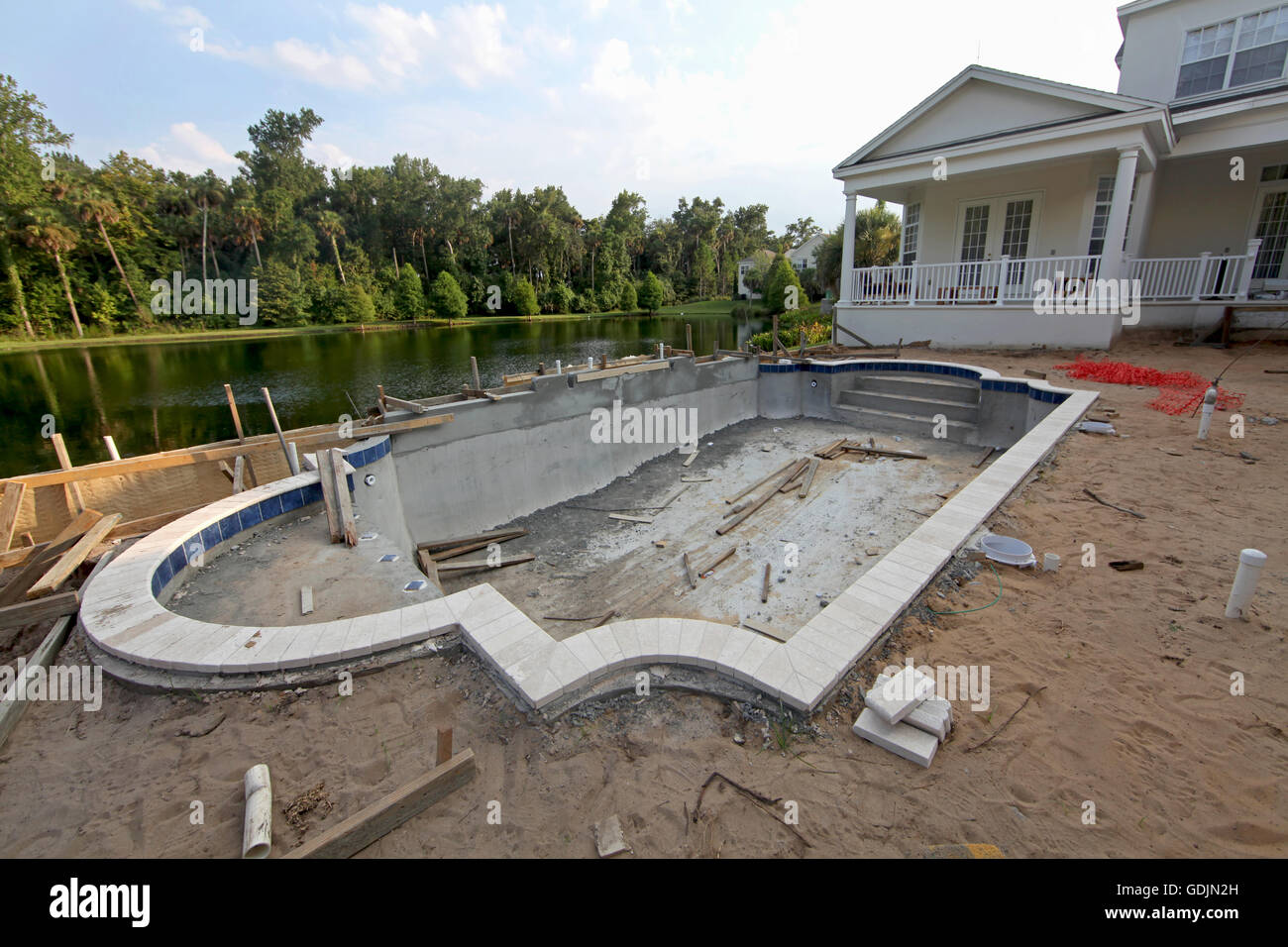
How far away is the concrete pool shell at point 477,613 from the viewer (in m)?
3.13

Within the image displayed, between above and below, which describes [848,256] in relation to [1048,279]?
above

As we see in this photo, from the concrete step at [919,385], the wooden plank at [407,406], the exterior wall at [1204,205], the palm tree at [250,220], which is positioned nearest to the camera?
the wooden plank at [407,406]

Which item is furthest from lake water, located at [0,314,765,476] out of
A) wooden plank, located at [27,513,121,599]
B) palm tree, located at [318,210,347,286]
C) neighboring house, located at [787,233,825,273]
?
neighboring house, located at [787,233,825,273]

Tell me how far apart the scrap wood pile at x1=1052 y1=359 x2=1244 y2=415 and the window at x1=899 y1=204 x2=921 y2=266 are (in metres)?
6.83

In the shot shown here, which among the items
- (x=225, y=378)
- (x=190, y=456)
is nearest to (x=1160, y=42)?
(x=190, y=456)

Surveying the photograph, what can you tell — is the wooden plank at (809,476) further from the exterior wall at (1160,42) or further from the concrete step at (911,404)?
the exterior wall at (1160,42)

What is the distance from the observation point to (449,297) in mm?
47656

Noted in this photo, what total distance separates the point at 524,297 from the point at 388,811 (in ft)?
175

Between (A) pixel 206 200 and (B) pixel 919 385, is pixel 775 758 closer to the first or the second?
(B) pixel 919 385

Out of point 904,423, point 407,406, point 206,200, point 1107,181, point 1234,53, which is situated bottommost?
point 904,423

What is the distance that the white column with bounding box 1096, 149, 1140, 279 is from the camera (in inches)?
468

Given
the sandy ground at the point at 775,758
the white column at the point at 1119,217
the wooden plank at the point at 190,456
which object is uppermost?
the white column at the point at 1119,217

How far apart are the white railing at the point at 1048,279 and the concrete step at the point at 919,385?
12.0ft

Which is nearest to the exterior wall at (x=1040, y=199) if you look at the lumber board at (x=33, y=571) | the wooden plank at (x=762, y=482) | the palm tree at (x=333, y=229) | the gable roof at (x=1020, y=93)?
the gable roof at (x=1020, y=93)
